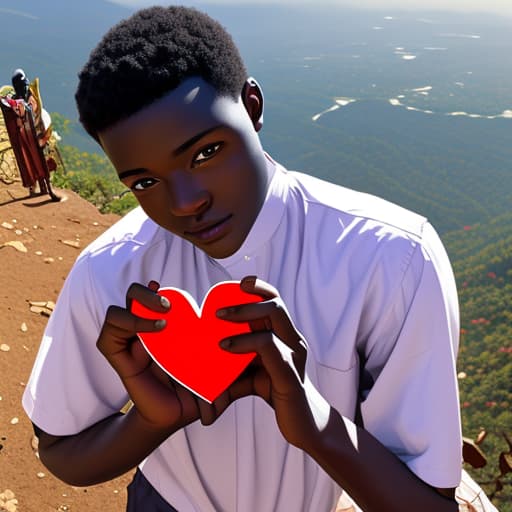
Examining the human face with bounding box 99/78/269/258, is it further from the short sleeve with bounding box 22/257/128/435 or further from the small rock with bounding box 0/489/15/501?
the small rock with bounding box 0/489/15/501

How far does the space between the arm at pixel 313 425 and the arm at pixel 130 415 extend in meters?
0.15

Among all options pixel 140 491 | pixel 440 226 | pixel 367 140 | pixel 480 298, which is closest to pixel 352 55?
pixel 367 140

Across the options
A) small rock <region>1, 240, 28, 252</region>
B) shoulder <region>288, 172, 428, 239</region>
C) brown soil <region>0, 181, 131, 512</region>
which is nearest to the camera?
shoulder <region>288, 172, 428, 239</region>

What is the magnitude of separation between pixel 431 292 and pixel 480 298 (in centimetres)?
1811

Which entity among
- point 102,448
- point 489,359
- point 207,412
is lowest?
point 489,359

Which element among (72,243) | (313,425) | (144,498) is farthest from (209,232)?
(72,243)

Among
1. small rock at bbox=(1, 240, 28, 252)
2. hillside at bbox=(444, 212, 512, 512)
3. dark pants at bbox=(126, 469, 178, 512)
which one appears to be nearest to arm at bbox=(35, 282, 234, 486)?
dark pants at bbox=(126, 469, 178, 512)

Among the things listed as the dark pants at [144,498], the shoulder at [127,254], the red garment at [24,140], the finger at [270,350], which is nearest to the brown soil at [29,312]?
the red garment at [24,140]

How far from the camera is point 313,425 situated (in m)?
1.19

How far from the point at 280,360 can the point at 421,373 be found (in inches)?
15.1

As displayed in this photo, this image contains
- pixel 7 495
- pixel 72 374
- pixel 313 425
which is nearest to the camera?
pixel 313 425

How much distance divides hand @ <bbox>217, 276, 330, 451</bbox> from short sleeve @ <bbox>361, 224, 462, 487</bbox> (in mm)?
188

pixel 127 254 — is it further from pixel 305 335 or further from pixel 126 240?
pixel 305 335

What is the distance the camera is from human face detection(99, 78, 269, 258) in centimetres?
119
